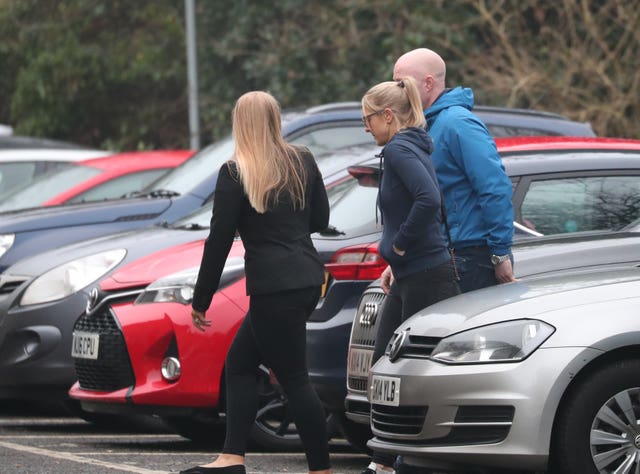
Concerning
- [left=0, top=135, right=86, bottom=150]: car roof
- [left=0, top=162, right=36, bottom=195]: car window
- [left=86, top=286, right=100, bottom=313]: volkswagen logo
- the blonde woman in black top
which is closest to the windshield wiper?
[left=86, top=286, right=100, bottom=313]: volkswagen logo

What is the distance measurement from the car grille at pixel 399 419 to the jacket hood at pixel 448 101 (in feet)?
Answer: 4.31

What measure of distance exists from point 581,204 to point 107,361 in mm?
2537

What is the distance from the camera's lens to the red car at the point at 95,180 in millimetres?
12406

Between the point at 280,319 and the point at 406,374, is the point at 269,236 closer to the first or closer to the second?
the point at 280,319

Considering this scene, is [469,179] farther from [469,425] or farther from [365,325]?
[469,425]

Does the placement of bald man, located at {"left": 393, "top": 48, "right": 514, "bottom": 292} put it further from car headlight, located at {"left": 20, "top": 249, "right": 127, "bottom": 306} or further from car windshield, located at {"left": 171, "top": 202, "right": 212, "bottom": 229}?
car headlight, located at {"left": 20, "top": 249, "right": 127, "bottom": 306}

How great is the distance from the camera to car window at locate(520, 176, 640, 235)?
23.4 feet

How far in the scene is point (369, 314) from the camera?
675 cm

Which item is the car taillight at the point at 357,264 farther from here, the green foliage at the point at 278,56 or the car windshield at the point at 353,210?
the green foliage at the point at 278,56

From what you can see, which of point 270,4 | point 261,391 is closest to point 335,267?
point 261,391

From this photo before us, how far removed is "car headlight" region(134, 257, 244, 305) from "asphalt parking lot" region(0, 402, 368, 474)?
780 millimetres

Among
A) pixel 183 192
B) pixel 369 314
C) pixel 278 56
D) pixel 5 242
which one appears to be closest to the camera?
pixel 369 314

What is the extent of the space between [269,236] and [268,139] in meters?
0.38

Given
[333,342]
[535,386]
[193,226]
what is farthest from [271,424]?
[535,386]
